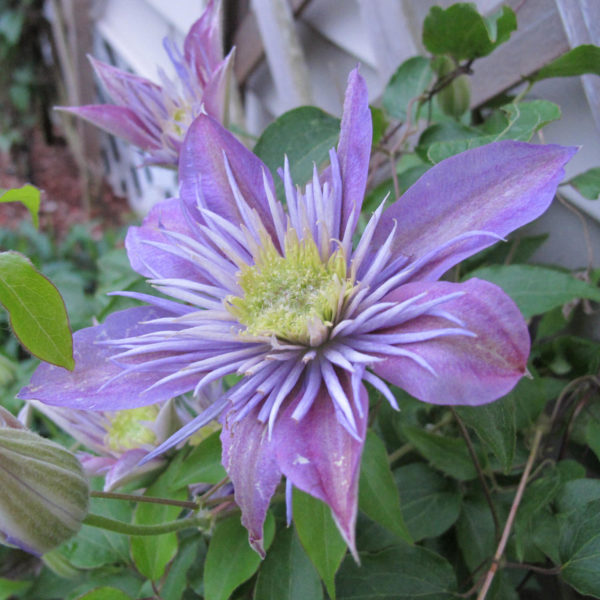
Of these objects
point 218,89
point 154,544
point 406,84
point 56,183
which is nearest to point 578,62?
point 406,84

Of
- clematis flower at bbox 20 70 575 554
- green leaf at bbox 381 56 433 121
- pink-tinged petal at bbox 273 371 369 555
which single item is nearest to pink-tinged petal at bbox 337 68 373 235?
clematis flower at bbox 20 70 575 554

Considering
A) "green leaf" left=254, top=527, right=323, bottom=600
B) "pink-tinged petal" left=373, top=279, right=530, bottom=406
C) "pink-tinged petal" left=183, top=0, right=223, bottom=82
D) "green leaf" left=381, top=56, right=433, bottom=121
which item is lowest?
"green leaf" left=254, top=527, right=323, bottom=600

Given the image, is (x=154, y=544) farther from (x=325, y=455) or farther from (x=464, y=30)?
(x=464, y=30)

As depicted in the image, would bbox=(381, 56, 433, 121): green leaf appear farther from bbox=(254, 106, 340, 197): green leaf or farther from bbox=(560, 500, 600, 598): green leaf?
bbox=(560, 500, 600, 598): green leaf

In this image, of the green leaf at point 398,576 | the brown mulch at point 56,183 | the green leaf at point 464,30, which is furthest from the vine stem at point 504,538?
the brown mulch at point 56,183

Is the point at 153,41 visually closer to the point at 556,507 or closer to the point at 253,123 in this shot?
the point at 253,123

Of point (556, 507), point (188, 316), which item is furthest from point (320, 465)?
point (556, 507)
